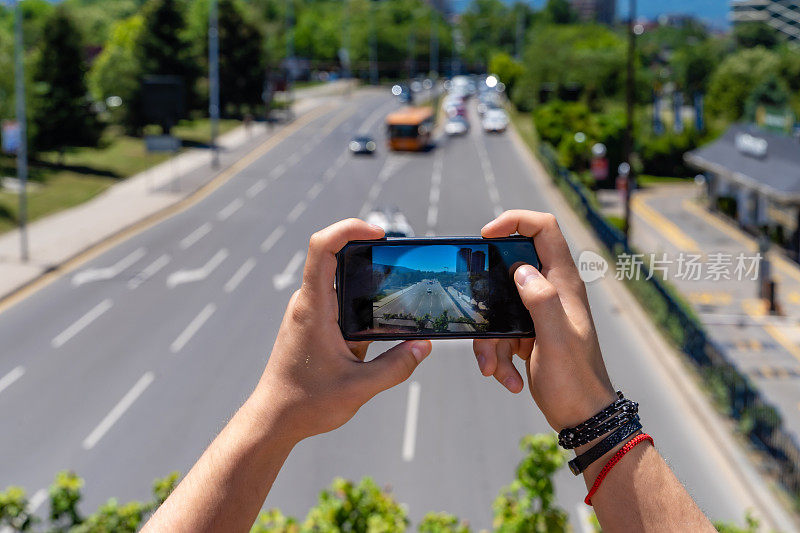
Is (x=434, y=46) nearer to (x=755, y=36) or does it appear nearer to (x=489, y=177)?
(x=755, y=36)

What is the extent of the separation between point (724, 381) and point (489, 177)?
20301 mm

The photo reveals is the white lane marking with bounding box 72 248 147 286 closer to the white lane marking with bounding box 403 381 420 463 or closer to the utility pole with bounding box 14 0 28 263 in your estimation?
the utility pole with bounding box 14 0 28 263

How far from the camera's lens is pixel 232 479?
2828 millimetres

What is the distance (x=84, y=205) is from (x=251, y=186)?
736cm

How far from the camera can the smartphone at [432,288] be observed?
3219mm

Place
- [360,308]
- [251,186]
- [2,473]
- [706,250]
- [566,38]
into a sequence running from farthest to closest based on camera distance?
1. [566,38]
2. [251,186]
3. [706,250]
4. [2,473]
5. [360,308]

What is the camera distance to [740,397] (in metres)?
17.1

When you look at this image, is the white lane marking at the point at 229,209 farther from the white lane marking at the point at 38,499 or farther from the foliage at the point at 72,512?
the foliage at the point at 72,512

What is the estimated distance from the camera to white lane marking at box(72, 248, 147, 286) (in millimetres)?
25406

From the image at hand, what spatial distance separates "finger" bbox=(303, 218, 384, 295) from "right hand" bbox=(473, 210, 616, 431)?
0.52 metres

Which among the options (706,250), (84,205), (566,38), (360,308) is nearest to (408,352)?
(360,308)

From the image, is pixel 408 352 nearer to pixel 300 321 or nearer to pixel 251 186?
pixel 300 321

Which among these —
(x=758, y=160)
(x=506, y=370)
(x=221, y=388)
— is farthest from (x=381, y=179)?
(x=506, y=370)

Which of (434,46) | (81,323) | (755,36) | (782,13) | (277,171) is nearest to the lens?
(81,323)
